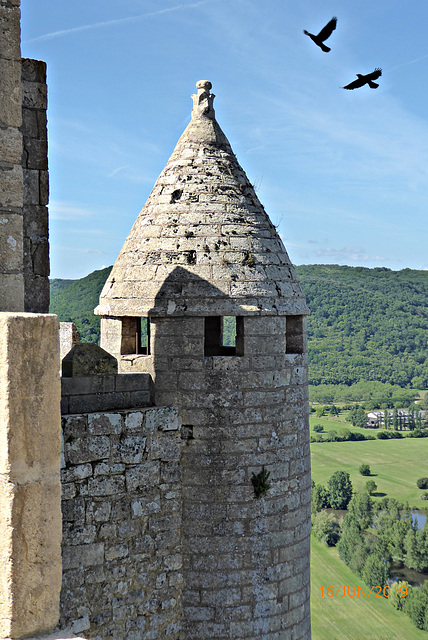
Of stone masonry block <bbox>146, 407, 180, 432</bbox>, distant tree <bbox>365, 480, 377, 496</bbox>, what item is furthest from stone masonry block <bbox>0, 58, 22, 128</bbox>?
distant tree <bbox>365, 480, 377, 496</bbox>

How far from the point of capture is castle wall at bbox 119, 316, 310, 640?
6.90 m

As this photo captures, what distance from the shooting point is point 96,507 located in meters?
6.33

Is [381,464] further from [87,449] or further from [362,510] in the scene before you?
[87,449]

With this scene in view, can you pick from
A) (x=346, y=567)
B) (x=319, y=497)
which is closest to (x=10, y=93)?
(x=346, y=567)

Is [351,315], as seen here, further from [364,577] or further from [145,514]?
[145,514]

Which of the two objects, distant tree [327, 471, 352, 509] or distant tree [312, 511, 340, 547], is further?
distant tree [327, 471, 352, 509]

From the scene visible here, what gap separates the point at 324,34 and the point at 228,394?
4.09 metres

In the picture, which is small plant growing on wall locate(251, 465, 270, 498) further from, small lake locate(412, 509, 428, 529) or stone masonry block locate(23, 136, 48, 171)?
small lake locate(412, 509, 428, 529)

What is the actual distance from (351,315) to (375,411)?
9.26 metres

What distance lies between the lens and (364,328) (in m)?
67.9

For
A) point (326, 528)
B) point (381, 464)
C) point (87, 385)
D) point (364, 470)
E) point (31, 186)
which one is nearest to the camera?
point (31, 186)

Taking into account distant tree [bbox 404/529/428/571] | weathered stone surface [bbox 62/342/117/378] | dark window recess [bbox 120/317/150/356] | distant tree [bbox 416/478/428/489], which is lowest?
distant tree [bbox 404/529/428/571]

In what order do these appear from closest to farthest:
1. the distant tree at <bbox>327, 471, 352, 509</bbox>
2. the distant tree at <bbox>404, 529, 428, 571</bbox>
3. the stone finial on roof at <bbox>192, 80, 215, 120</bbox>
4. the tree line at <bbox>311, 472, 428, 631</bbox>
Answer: the stone finial on roof at <bbox>192, 80, 215, 120</bbox>
the tree line at <bbox>311, 472, 428, 631</bbox>
the distant tree at <bbox>404, 529, 428, 571</bbox>
the distant tree at <bbox>327, 471, 352, 509</bbox>

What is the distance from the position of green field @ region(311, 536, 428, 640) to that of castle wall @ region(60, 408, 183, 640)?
31.4 m
